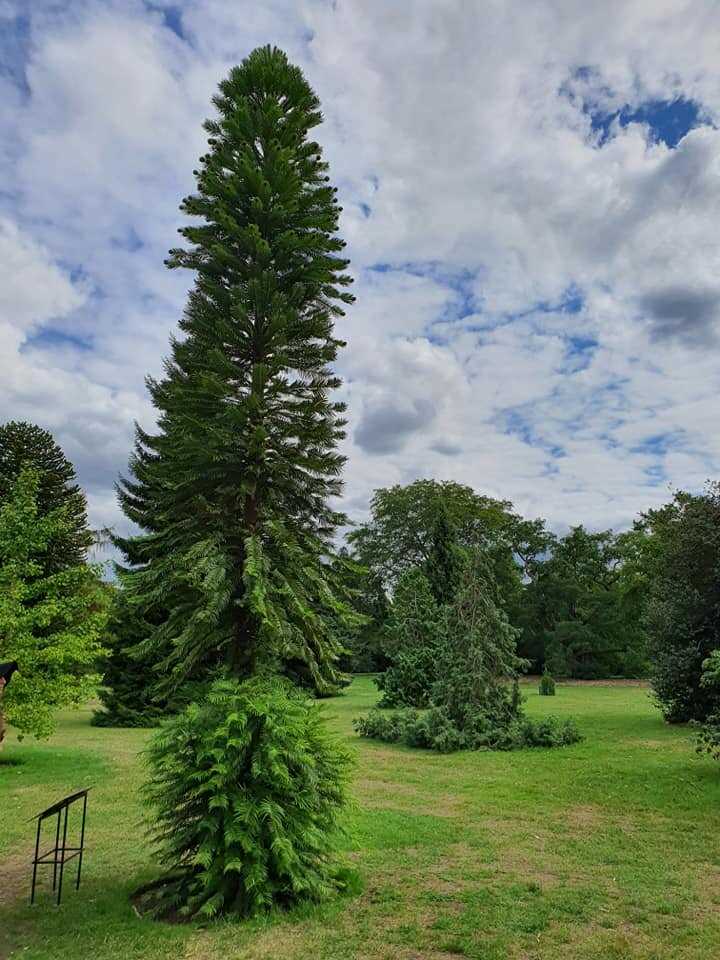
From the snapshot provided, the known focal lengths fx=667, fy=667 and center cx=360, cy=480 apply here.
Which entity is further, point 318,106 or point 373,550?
point 373,550

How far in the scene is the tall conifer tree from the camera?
21.1 feet

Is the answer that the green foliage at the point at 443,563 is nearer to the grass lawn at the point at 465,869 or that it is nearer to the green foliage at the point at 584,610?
the grass lawn at the point at 465,869

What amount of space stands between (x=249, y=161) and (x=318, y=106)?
1.41 meters

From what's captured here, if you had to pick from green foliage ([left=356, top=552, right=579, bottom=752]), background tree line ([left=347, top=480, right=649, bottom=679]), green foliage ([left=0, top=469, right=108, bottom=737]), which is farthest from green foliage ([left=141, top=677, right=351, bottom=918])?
background tree line ([left=347, top=480, right=649, bottom=679])

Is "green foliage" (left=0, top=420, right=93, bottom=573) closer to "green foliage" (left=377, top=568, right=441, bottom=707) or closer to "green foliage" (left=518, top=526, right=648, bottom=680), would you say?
"green foliage" (left=377, top=568, right=441, bottom=707)

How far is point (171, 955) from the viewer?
15.5ft

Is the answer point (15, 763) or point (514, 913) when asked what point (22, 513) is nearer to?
point (15, 763)

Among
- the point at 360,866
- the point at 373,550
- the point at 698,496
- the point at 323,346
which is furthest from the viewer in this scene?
the point at 373,550

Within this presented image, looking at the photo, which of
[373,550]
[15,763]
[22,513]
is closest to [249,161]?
[22,513]

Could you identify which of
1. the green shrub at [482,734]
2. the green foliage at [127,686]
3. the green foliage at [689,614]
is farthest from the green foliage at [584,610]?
the green foliage at [127,686]

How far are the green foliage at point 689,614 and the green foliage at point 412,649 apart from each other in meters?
7.07

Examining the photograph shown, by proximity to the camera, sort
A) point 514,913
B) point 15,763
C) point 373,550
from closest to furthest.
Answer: point 514,913 < point 15,763 < point 373,550

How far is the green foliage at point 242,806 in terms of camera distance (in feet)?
17.7

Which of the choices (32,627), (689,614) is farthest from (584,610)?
(32,627)
